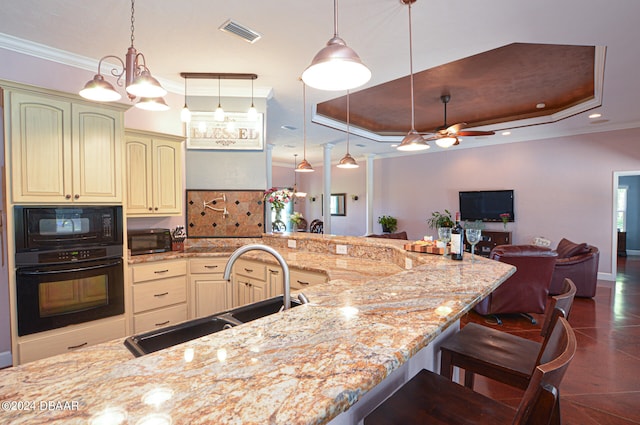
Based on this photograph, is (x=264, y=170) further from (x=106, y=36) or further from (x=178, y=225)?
(x=106, y=36)

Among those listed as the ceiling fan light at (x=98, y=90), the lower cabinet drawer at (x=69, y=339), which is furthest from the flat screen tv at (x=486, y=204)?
the ceiling fan light at (x=98, y=90)

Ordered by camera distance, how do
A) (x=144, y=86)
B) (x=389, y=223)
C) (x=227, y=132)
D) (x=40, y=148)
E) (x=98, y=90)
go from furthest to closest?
(x=389, y=223) < (x=227, y=132) < (x=40, y=148) < (x=98, y=90) < (x=144, y=86)

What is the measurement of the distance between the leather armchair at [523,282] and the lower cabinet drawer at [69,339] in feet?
12.9

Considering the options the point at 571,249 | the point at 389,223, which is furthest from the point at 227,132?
the point at 389,223

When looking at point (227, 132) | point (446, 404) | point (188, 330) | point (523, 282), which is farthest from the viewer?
point (227, 132)

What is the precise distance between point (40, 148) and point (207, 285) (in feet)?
6.17

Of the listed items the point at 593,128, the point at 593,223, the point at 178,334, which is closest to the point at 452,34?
the point at 178,334

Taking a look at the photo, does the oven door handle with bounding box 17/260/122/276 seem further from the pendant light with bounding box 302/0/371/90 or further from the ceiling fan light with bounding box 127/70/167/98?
the pendant light with bounding box 302/0/371/90

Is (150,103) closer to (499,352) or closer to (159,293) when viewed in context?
(159,293)

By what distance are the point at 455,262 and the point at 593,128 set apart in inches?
227

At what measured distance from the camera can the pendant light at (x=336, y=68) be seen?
4.38 ft

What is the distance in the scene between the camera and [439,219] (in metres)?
7.45

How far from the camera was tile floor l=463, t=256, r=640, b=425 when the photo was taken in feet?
6.91

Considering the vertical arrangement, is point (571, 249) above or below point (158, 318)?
above
